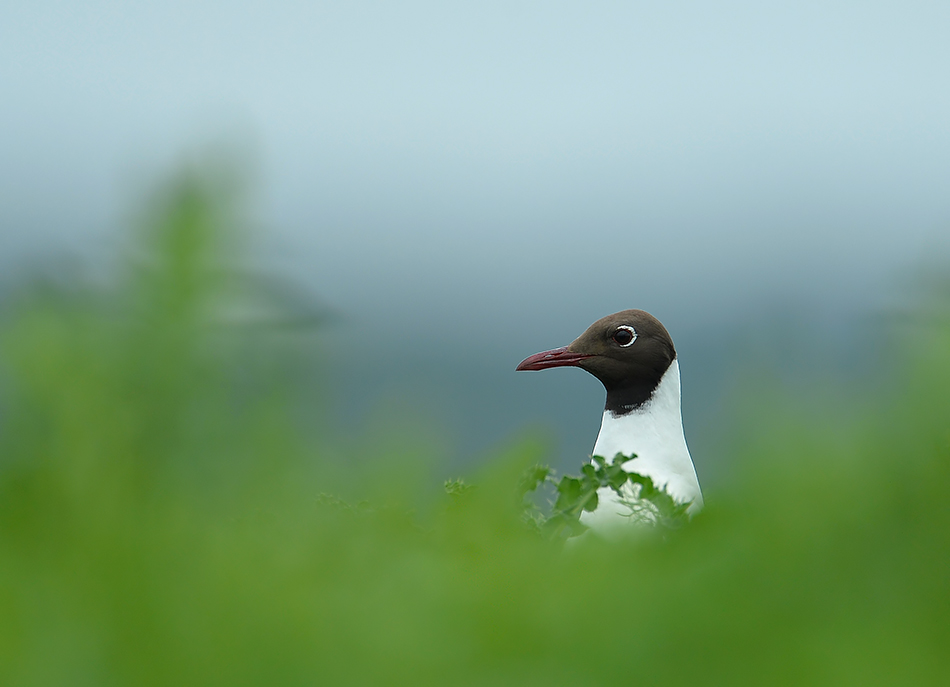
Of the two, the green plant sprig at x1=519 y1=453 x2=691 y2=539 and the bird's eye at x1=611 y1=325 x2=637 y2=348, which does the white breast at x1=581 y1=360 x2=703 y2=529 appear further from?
the green plant sprig at x1=519 y1=453 x2=691 y2=539

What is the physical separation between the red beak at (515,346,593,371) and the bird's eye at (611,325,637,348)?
0.23 m

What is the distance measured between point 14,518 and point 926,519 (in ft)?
2.47

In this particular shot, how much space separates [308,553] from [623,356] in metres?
4.59

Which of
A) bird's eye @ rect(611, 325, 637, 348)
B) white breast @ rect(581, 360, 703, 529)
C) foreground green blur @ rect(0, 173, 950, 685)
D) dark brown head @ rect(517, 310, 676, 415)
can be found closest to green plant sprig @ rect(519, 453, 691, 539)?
foreground green blur @ rect(0, 173, 950, 685)

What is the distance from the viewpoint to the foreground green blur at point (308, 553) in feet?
2.01

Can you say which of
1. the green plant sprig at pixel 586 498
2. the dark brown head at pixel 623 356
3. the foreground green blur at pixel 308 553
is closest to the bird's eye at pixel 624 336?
the dark brown head at pixel 623 356

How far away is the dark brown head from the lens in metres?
5.15

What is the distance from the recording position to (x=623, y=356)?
17.2 feet

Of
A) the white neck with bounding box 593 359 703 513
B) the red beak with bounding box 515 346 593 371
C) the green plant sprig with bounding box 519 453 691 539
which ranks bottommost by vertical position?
the white neck with bounding box 593 359 703 513

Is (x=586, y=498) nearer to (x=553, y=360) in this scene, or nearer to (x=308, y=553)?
(x=308, y=553)

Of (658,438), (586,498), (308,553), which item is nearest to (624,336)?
(658,438)

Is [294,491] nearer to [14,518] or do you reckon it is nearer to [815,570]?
[14,518]

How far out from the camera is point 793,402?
802mm

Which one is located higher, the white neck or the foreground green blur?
the foreground green blur
